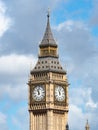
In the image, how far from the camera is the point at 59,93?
19262 cm

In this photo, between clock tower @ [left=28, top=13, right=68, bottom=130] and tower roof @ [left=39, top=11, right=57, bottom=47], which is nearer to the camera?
clock tower @ [left=28, top=13, right=68, bottom=130]

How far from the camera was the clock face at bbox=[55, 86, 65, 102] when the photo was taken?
19250 cm

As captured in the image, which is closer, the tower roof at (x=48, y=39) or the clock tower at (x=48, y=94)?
the clock tower at (x=48, y=94)

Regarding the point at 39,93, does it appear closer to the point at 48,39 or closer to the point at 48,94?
the point at 48,94

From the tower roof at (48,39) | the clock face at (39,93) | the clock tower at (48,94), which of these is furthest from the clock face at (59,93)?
the tower roof at (48,39)

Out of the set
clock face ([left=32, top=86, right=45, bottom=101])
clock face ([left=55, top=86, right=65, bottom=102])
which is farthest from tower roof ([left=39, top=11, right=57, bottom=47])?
clock face ([left=32, top=86, right=45, bottom=101])

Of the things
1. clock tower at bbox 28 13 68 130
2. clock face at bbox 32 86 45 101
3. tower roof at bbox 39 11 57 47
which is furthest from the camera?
tower roof at bbox 39 11 57 47

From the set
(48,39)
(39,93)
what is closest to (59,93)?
(39,93)

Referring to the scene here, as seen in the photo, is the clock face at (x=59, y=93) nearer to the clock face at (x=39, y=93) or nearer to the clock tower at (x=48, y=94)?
the clock tower at (x=48, y=94)

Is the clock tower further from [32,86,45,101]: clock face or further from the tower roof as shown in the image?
the tower roof

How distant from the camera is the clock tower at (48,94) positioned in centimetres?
19162

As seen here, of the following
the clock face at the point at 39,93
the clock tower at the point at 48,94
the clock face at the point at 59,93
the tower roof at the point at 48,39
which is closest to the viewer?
the clock tower at the point at 48,94

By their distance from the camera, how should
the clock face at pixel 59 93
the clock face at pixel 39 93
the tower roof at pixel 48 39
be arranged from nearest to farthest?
1. the clock face at pixel 39 93
2. the clock face at pixel 59 93
3. the tower roof at pixel 48 39

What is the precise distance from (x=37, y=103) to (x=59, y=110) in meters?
4.16
